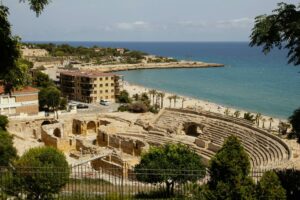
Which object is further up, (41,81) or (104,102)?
(41,81)

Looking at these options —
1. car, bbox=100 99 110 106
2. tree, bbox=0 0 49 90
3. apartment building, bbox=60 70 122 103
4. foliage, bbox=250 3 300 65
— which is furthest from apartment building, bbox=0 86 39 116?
foliage, bbox=250 3 300 65

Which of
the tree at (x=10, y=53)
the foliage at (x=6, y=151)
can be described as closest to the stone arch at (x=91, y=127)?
the foliage at (x=6, y=151)

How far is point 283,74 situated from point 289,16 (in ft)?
413

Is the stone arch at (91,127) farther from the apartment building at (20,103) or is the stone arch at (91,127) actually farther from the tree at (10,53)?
the tree at (10,53)

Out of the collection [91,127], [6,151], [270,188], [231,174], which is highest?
[231,174]

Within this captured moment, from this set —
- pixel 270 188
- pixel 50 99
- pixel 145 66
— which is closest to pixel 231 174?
pixel 270 188

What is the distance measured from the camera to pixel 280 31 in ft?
52.5

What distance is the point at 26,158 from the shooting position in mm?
22625

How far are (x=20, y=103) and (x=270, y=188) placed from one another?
141 feet

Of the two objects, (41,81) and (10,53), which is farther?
(41,81)

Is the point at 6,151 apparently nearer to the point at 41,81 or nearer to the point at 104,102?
the point at 104,102

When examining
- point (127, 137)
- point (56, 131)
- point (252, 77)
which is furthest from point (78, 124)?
point (252, 77)

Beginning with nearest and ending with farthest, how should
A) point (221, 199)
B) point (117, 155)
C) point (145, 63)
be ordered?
point (221, 199) < point (117, 155) < point (145, 63)

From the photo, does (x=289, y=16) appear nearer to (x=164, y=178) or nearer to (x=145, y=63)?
(x=164, y=178)
